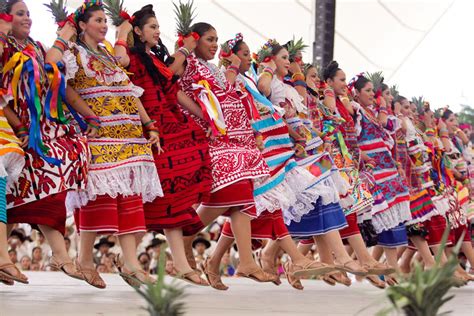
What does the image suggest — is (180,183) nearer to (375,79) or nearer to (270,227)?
(270,227)

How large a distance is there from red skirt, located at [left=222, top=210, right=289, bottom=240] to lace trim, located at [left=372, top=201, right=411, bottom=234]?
149cm

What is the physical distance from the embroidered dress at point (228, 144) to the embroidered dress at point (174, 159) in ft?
0.40

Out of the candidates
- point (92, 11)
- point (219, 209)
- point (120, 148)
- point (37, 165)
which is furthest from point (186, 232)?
point (92, 11)

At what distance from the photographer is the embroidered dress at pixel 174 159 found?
4680 millimetres

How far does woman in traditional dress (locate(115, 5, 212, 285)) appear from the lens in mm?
4660

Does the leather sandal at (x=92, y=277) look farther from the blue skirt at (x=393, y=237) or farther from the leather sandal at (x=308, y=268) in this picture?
the blue skirt at (x=393, y=237)

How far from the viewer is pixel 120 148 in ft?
14.7

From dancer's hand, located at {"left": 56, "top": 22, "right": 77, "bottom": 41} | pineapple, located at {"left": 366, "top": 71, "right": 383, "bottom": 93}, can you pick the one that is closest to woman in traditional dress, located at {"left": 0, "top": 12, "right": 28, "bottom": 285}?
dancer's hand, located at {"left": 56, "top": 22, "right": 77, "bottom": 41}

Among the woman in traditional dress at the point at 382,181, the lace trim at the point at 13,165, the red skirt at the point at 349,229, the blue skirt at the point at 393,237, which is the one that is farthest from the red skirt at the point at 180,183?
the blue skirt at the point at 393,237

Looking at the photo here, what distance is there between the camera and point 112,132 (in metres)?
4.50

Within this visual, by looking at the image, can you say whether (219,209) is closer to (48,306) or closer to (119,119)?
(119,119)

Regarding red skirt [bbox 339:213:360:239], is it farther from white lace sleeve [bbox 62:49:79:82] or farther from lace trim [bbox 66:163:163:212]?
white lace sleeve [bbox 62:49:79:82]

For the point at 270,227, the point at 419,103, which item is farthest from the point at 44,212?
the point at 419,103

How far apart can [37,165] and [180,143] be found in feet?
3.12
